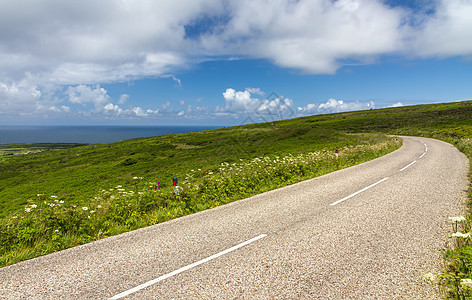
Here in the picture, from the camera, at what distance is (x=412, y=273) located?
4832 millimetres

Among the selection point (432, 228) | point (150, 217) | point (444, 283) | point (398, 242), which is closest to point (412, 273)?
point (444, 283)

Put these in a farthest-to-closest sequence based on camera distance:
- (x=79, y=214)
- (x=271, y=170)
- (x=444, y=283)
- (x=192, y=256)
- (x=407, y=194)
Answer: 1. (x=271, y=170)
2. (x=407, y=194)
3. (x=79, y=214)
4. (x=192, y=256)
5. (x=444, y=283)

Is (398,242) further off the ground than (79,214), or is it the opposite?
(79,214)

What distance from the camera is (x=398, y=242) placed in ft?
20.1

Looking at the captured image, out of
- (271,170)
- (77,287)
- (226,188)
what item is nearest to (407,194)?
(271,170)

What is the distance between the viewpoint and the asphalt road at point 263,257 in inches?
173

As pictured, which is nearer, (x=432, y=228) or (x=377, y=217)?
(x=432, y=228)

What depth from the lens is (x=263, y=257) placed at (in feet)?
18.0

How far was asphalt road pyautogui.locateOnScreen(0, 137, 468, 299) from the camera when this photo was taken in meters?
4.40

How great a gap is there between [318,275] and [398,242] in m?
2.88

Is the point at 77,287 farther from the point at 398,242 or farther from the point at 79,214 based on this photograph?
the point at 398,242

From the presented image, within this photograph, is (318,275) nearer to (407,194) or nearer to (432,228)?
(432,228)

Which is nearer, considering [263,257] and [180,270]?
[180,270]

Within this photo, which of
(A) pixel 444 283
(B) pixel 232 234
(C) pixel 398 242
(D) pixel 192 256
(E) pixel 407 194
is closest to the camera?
(A) pixel 444 283
